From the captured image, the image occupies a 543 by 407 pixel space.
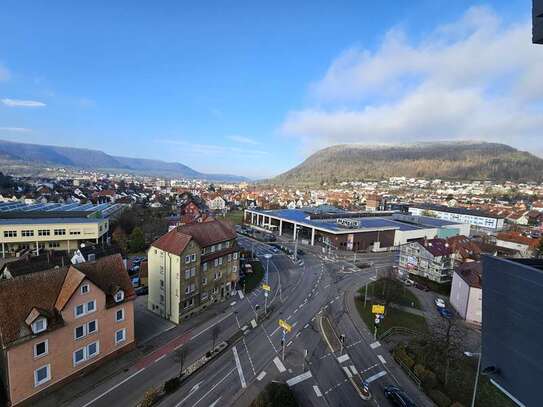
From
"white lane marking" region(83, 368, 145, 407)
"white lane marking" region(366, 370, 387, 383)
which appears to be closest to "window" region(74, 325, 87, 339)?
"white lane marking" region(83, 368, 145, 407)

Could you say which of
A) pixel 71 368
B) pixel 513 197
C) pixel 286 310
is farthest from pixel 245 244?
pixel 513 197

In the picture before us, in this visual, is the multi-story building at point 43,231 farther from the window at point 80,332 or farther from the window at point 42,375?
the window at point 42,375

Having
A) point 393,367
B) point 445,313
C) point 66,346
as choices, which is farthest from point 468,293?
point 66,346

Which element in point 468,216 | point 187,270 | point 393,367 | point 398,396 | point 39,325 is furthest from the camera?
point 468,216

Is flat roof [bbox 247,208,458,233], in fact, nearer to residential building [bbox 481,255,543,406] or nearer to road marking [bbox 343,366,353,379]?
road marking [bbox 343,366,353,379]

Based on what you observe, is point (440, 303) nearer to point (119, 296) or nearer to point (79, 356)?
point (119, 296)

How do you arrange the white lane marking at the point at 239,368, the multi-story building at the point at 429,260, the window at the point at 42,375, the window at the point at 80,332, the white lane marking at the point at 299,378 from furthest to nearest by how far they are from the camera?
1. the multi-story building at the point at 429,260
2. the white lane marking at the point at 299,378
3. the white lane marking at the point at 239,368
4. the window at the point at 80,332
5. the window at the point at 42,375

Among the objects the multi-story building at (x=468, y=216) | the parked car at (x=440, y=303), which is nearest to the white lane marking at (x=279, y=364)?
the parked car at (x=440, y=303)
